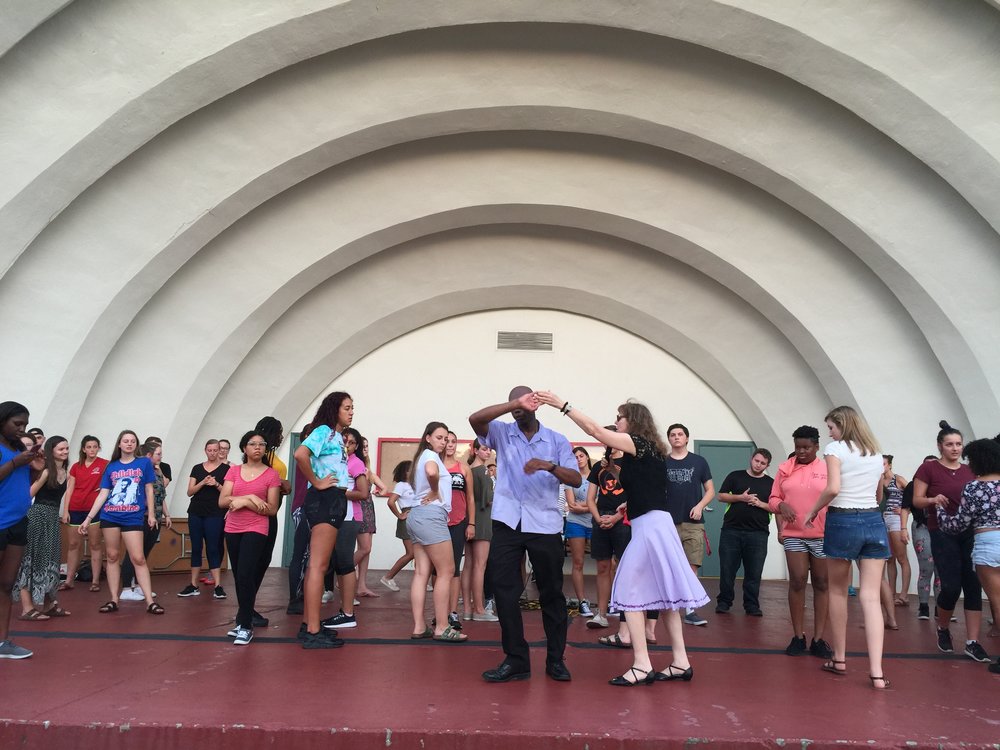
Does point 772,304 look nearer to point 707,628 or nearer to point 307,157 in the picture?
point 707,628

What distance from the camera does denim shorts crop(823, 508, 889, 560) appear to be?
19.3ft

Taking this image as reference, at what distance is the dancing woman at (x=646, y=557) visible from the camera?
5.41 meters

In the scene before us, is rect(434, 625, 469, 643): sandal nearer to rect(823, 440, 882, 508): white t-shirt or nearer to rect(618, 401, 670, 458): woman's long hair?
rect(618, 401, 670, 458): woman's long hair

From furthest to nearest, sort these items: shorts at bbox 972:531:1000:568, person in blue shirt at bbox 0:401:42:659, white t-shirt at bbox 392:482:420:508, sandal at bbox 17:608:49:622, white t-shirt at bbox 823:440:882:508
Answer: white t-shirt at bbox 392:482:420:508 → sandal at bbox 17:608:49:622 → shorts at bbox 972:531:1000:568 → white t-shirt at bbox 823:440:882:508 → person in blue shirt at bbox 0:401:42:659

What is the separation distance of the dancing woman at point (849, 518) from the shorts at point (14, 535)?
5.86 meters

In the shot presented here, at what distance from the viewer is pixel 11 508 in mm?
5914

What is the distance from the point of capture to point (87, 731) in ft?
13.8

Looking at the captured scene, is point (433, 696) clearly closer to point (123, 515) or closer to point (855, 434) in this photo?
point (855, 434)

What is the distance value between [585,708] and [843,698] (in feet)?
5.78

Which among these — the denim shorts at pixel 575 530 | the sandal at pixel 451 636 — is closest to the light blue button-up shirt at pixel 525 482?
the sandal at pixel 451 636

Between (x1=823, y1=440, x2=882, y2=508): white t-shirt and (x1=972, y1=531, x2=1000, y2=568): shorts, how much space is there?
1.19m

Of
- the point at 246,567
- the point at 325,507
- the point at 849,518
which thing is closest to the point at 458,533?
the point at 325,507

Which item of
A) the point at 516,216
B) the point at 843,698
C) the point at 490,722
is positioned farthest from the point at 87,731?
the point at 516,216

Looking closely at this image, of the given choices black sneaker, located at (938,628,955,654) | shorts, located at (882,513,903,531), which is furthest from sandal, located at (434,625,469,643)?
shorts, located at (882,513,903,531)
